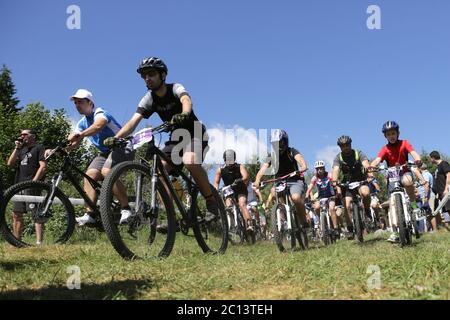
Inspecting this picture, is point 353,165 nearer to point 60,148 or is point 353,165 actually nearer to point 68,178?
A: point 68,178

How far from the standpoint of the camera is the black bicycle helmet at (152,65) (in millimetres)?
5094

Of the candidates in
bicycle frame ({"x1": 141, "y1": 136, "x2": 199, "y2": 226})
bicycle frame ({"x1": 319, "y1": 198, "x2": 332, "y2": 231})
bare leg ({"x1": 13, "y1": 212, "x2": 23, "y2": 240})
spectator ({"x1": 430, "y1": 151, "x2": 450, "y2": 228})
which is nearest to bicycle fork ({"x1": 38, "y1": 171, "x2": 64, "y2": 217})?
bicycle frame ({"x1": 141, "y1": 136, "x2": 199, "y2": 226})

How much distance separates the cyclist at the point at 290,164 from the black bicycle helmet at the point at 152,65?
305 centimetres

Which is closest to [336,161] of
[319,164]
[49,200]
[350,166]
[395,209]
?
[350,166]

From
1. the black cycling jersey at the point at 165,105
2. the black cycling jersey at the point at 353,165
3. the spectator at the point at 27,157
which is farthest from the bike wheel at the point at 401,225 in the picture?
the spectator at the point at 27,157

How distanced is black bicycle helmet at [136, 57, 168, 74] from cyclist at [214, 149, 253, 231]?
5188 millimetres

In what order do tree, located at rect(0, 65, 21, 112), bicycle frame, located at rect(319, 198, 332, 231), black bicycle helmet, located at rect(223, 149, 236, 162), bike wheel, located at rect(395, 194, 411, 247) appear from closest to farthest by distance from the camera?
bike wheel, located at rect(395, 194, 411, 247)
bicycle frame, located at rect(319, 198, 332, 231)
black bicycle helmet, located at rect(223, 149, 236, 162)
tree, located at rect(0, 65, 21, 112)

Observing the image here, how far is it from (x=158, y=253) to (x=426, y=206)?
8733 mm

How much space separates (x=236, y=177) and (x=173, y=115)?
5.19m

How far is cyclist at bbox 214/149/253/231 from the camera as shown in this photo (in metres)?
10.1

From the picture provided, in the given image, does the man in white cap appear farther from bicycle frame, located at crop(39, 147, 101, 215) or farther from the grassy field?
the grassy field
